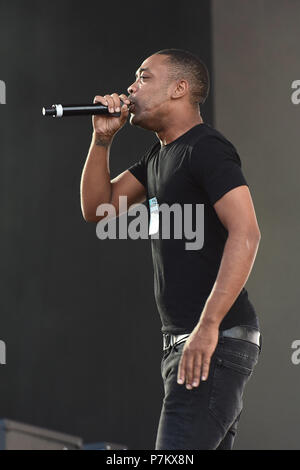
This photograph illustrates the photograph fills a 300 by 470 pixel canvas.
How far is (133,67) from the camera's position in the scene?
3.83 metres

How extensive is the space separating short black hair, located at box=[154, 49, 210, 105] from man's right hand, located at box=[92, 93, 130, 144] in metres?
0.15

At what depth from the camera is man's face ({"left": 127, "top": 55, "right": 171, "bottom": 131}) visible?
2.08 m

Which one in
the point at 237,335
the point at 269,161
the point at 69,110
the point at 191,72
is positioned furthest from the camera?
the point at 269,161

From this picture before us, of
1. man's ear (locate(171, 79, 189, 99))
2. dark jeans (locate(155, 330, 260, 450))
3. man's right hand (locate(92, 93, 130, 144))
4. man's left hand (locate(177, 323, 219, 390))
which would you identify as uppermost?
man's ear (locate(171, 79, 189, 99))

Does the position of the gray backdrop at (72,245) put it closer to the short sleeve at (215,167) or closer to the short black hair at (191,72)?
→ the short black hair at (191,72)

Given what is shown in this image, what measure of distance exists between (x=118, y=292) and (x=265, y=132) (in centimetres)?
94

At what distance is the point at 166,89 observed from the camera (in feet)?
6.90

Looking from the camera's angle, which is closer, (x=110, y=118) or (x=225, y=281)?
(x=225, y=281)

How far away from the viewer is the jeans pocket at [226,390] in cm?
177

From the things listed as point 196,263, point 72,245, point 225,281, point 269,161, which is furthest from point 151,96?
point 72,245

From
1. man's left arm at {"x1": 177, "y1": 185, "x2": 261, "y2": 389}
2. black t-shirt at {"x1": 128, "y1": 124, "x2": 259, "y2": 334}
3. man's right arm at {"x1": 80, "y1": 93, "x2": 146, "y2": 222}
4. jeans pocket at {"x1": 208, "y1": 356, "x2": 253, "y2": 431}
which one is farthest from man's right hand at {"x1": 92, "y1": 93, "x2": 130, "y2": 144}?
jeans pocket at {"x1": 208, "y1": 356, "x2": 253, "y2": 431}

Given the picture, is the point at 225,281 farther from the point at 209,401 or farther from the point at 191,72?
the point at 191,72

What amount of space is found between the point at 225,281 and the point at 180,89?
593 millimetres

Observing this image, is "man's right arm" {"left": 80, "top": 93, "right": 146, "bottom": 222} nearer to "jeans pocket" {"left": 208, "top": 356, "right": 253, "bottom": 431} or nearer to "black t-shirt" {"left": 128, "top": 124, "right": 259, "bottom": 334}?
"black t-shirt" {"left": 128, "top": 124, "right": 259, "bottom": 334}
